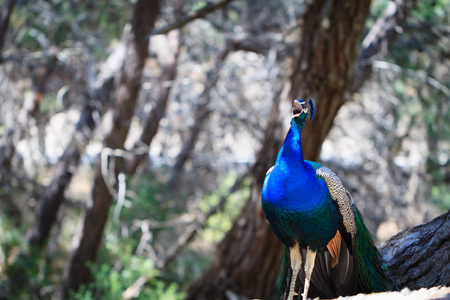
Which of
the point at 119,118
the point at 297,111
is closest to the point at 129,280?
the point at 119,118

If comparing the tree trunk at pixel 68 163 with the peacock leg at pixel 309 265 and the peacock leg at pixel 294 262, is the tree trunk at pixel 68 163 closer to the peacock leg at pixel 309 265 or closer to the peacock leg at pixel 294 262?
the peacock leg at pixel 294 262

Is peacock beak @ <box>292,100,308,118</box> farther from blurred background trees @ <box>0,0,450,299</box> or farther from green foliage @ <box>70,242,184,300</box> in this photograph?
green foliage @ <box>70,242,184,300</box>

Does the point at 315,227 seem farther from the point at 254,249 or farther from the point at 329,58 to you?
the point at 254,249

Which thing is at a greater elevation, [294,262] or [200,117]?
[200,117]

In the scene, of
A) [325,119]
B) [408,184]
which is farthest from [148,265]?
[408,184]

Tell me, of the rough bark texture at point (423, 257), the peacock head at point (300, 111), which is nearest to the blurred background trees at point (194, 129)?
the rough bark texture at point (423, 257)

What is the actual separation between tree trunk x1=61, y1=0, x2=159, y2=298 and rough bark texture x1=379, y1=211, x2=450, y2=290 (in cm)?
405

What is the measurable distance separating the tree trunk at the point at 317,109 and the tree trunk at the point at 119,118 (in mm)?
2157

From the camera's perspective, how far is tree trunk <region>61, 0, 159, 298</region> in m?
6.18

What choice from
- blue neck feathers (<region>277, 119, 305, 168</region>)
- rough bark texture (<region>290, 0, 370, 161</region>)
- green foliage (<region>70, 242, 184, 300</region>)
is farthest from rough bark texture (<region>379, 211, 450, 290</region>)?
green foliage (<region>70, 242, 184, 300</region>)

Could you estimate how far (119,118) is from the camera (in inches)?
245

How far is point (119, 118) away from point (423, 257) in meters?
4.25

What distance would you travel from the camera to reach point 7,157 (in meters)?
8.44

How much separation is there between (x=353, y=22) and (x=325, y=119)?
35.2 inches
